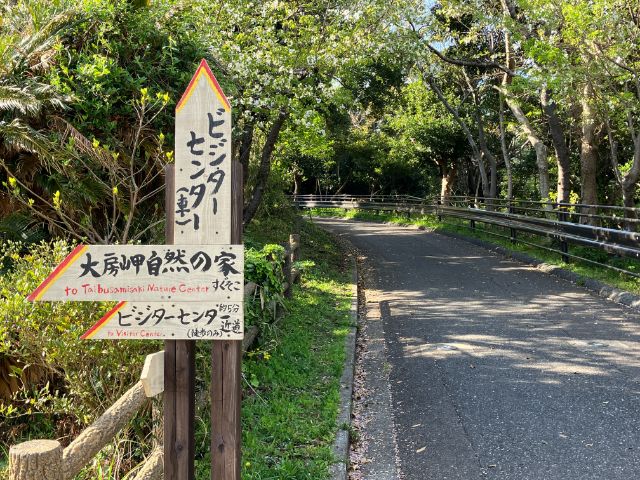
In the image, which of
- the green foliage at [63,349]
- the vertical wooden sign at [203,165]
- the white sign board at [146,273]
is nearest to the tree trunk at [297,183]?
the green foliage at [63,349]

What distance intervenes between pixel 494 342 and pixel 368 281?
533 centimetres

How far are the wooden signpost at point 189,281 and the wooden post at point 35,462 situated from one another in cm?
57

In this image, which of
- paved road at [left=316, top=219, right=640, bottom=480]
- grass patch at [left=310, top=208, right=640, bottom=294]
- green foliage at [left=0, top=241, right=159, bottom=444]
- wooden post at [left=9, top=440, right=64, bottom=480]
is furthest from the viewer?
grass patch at [left=310, top=208, right=640, bottom=294]

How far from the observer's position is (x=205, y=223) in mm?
2887

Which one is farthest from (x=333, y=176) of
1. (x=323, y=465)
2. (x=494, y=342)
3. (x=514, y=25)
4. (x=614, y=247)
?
(x=323, y=465)

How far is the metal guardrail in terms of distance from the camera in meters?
10.4

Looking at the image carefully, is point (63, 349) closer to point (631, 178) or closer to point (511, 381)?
point (511, 381)

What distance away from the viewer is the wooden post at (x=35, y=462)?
7.52ft

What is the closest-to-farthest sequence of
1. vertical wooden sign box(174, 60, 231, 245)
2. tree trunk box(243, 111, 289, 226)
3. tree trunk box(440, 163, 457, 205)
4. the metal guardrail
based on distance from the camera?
1. vertical wooden sign box(174, 60, 231, 245)
2. the metal guardrail
3. tree trunk box(243, 111, 289, 226)
4. tree trunk box(440, 163, 457, 205)

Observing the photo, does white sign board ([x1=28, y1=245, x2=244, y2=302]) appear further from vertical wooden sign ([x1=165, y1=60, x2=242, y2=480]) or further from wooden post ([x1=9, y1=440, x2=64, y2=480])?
wooden post ([x1=9, y1=440, x2=64, y2=480])

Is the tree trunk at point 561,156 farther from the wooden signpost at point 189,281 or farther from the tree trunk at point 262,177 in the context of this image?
the wooden signpost at point 189,281

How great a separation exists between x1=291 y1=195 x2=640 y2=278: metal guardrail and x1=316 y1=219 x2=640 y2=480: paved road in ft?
3.60

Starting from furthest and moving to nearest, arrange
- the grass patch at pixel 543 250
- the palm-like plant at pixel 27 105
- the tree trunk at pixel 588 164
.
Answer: the tree trunk at pixel 588 164 < the grass patch at pixel 543 250 < the palm-like plant at pixel 27 105

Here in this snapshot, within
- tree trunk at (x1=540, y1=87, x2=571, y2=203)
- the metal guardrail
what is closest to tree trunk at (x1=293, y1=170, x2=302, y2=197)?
the metal guardrail
